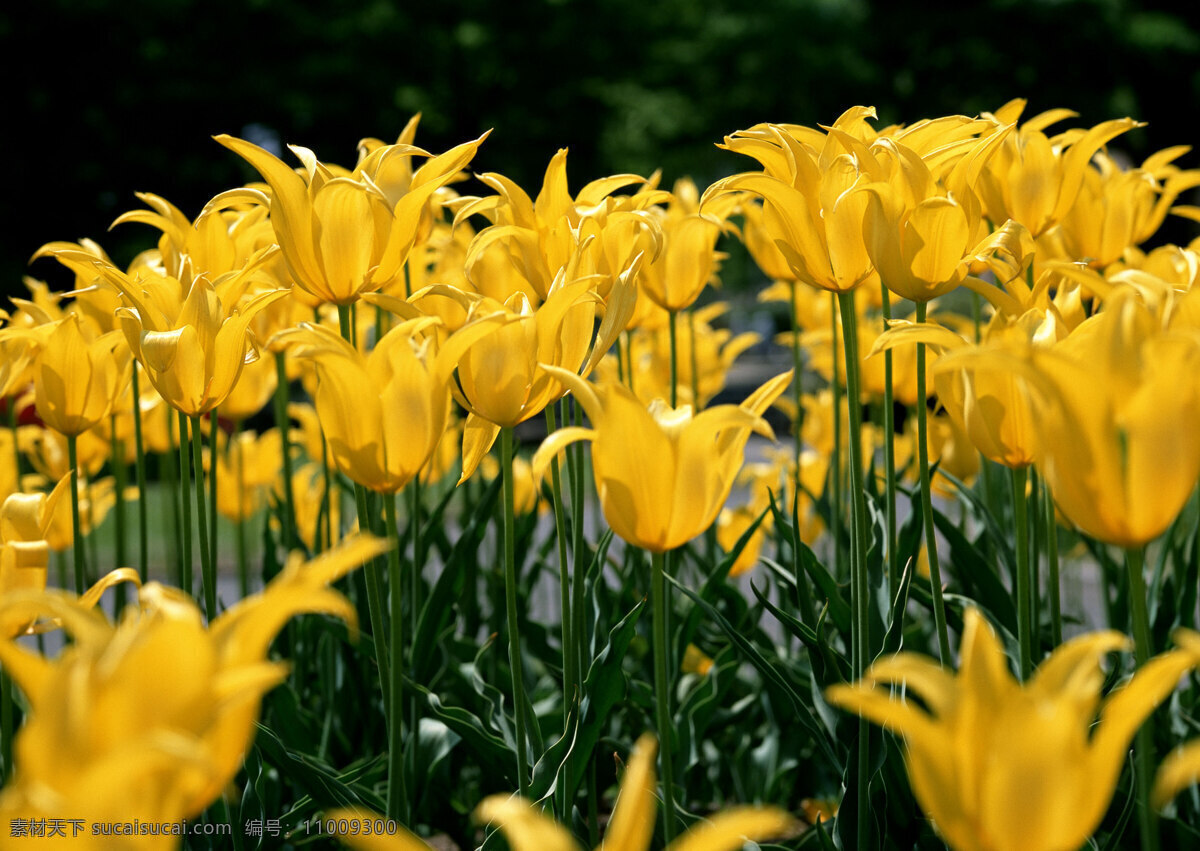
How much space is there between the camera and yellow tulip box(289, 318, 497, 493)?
4.22ft

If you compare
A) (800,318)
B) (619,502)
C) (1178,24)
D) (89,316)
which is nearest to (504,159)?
(1178,24)

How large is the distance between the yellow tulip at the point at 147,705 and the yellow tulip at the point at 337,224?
92 cm

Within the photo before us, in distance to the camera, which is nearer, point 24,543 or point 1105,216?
point 24,543

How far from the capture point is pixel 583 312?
1632 millimetres

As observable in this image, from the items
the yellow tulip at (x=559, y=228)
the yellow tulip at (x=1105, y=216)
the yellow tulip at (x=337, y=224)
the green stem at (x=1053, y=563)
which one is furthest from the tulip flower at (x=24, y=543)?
the yellow tulip at (x=1105, y=216)

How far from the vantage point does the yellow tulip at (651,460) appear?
3.76ft

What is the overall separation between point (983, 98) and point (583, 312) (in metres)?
20.9

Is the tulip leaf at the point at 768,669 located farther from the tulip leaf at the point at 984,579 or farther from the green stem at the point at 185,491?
the green stem at the point at 185,491

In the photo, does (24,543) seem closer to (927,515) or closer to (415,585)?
(415,585)

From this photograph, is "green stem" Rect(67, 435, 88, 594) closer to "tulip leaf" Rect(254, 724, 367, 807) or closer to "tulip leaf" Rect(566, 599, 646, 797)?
"tulip leaf" Rect(254, 724, 367, 807)

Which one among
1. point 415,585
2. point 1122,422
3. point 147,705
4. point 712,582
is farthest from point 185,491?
point 1122,422

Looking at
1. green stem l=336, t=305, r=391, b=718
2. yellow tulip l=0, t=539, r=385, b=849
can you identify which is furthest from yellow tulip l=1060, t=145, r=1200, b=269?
yellow tulip l=0, t=539, r=385, b=849

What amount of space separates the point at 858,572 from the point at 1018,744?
2.62 ft

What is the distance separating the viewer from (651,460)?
117 cm
